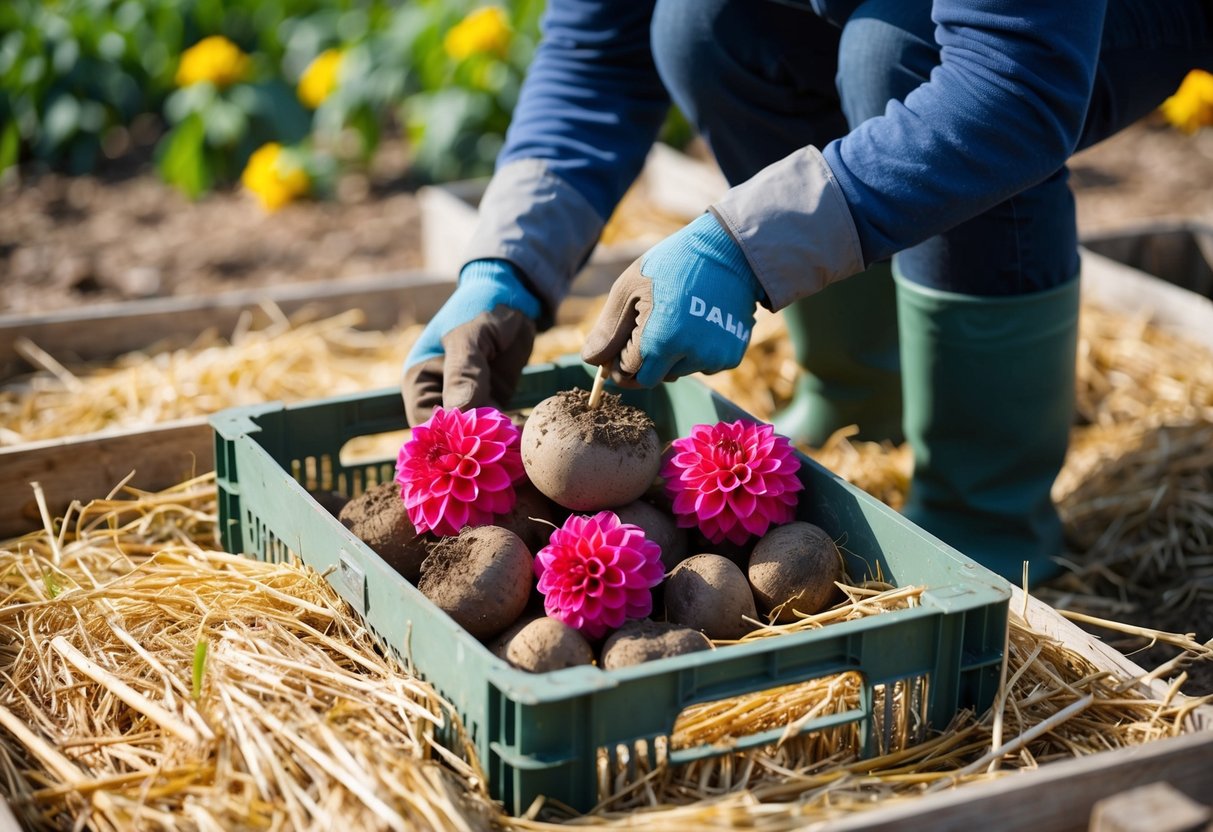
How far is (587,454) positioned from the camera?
190cm

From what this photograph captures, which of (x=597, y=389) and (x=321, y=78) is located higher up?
Result: (x=321, y=78)

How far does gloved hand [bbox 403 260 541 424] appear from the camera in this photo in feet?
7.21

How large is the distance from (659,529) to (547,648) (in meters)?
0.35

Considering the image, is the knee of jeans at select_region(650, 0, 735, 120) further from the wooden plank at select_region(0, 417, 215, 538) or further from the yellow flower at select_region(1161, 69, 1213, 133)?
the yellow flower at select_region(1161, 69, 1213, 133)

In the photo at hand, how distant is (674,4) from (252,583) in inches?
51.1

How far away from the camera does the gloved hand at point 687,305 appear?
1878mm

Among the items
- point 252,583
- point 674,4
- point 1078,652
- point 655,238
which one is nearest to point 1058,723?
point 1078,652

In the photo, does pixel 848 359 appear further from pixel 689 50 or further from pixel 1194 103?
pixel 1194 103

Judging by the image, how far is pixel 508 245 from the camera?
2350mm

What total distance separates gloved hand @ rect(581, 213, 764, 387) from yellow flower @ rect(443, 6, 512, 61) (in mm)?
3278

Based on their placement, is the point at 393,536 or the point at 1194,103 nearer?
the point at 393,536

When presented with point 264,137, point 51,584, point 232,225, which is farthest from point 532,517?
point 264,137

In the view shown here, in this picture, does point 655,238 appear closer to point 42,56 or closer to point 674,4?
point 674,4

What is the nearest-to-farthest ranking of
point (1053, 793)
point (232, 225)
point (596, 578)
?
point (1053, 793) → point (596, 578) → point (232, 225)
